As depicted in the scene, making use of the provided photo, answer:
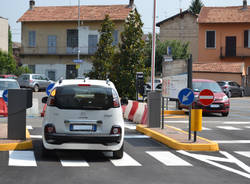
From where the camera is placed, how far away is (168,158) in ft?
35.2

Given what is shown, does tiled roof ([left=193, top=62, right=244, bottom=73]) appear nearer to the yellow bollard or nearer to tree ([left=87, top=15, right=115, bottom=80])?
tree ([left=87, top=15, right=115, bottom=80])

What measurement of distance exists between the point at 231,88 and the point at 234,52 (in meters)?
11.1

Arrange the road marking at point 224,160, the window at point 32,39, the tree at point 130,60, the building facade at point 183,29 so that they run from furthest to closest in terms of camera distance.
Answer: the building facade at point 183,29 < the window at point 32,39 < the tree at point 130,60 < the road marking at point 224,160

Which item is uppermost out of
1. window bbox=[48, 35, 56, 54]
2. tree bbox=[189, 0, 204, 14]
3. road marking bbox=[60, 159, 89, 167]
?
tree bbox=[189, 0, 204, 14]

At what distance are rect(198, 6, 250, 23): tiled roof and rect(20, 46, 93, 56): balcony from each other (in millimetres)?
13646

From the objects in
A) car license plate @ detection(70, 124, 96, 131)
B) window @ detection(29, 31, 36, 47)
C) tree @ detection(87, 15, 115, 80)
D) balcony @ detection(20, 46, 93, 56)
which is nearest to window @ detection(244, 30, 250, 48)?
balcony @ detection(20, 46, 93, 56)

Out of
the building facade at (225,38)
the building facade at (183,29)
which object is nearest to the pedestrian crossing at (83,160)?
the building facade at (225,38)

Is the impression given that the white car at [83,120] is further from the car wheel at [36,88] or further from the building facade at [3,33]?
the building facade at [3,33]

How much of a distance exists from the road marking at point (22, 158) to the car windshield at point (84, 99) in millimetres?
1158

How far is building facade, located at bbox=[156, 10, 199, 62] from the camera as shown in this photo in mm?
64000

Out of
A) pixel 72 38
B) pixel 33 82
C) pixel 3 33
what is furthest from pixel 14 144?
pixel 3 33

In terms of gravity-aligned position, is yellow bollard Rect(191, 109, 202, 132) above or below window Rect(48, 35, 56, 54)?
below

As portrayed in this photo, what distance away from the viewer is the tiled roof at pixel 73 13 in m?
60.6

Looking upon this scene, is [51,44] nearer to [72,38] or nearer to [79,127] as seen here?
[72,38]
